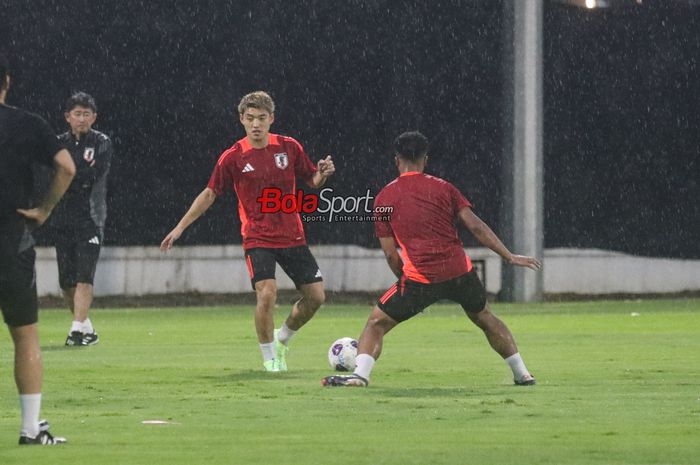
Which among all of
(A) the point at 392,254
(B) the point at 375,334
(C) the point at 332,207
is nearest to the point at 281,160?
(A) the point at 392,254

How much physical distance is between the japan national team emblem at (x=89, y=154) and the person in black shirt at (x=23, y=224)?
7688 mm

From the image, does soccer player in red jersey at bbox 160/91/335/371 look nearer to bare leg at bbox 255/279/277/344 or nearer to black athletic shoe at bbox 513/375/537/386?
bare leg at bbox 255/279/277/344

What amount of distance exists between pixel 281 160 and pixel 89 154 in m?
3.34

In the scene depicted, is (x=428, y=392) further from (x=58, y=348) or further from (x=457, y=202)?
(x=58, y=348)

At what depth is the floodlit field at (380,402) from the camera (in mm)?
7496

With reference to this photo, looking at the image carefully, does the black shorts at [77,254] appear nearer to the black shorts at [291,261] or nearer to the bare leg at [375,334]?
the black shorts at [291,261]

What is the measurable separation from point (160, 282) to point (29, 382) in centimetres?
1691

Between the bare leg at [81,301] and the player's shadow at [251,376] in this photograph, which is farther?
the bare leg at [81,301]

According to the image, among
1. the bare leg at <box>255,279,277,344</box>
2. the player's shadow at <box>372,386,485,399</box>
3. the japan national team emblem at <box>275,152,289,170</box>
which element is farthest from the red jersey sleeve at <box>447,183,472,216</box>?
the japan national team emblem at <box>275,152,289,170</box>

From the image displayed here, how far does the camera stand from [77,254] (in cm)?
1548

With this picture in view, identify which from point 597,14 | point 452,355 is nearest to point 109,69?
point 597,14

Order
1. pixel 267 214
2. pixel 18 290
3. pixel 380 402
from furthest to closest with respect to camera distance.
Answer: pixel 267 214 → pixel 380 402 → pixel 18 290

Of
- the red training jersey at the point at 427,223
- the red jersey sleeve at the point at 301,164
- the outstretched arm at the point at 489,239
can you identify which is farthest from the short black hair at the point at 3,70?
the red jersey sleeve at the point at 301,164

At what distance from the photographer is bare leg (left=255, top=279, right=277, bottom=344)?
1223cm
